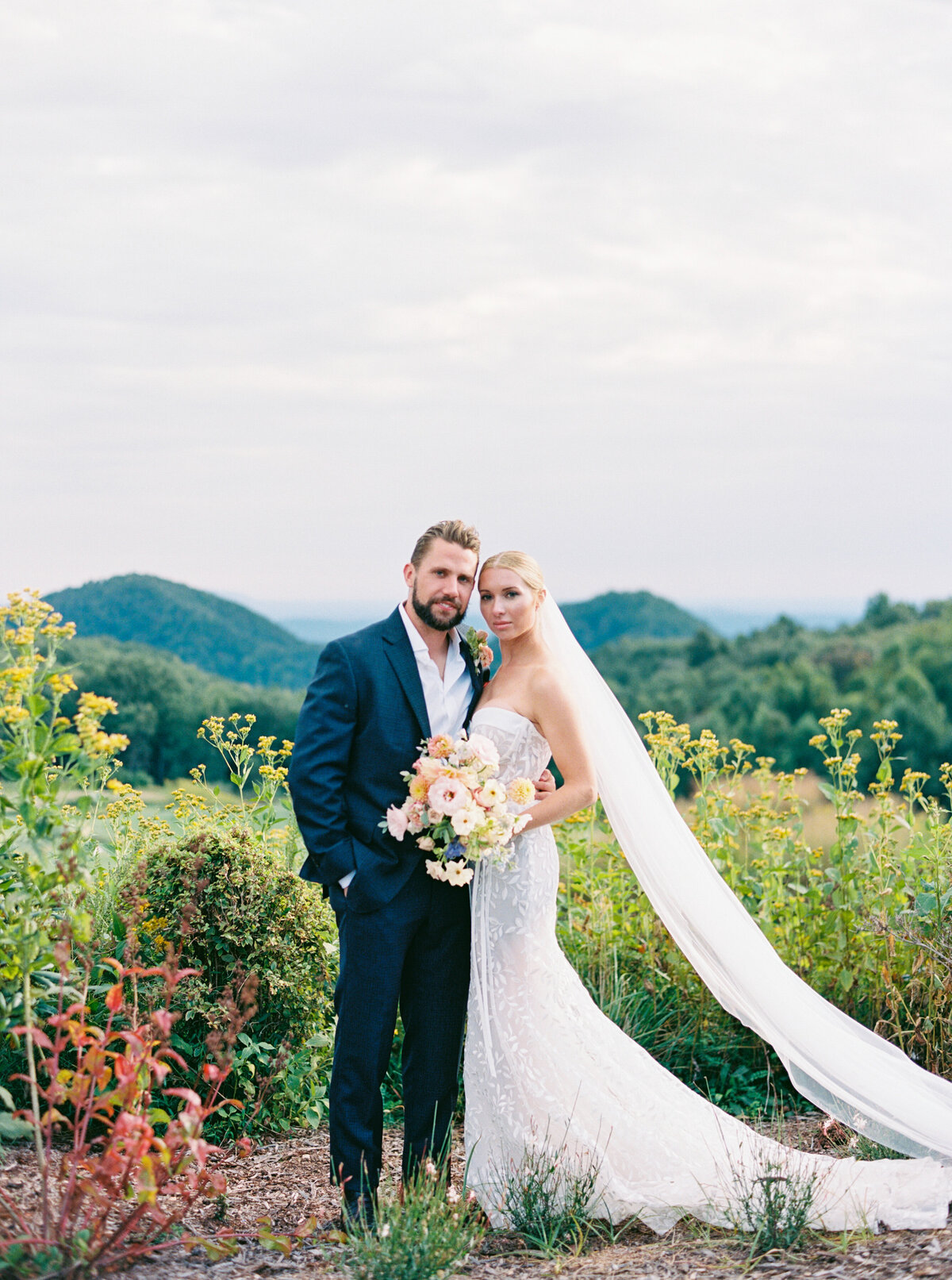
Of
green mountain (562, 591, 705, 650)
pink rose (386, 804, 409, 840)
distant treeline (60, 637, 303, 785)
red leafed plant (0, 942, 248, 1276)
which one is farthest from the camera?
green mountain (562, 591, 705, 650)

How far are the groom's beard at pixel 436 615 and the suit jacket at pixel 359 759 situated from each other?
111mm

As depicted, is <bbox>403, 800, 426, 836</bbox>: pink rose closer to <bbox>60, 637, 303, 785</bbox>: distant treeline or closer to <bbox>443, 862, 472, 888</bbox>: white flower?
<bbox>443, 862, 472, 888</bbox>: white flower

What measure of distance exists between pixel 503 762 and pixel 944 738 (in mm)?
26062

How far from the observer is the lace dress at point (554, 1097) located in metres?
4.07

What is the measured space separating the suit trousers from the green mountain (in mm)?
30057

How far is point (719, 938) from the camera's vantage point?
4.65 meters

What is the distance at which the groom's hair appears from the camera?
4.11 metres

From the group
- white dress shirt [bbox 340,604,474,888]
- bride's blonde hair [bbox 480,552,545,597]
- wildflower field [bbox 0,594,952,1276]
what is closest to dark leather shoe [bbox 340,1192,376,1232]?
wildflower field [bbox 0,594,952,1276]

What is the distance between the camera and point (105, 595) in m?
16.7

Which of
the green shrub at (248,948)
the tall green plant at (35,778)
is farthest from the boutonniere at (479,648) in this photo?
the tall green plant at (35,778)

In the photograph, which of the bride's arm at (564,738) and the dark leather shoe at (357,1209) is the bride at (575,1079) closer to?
the bride's arm at (564,738)

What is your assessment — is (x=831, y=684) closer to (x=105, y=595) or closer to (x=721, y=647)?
(x=721, y=647)

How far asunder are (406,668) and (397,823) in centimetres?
58

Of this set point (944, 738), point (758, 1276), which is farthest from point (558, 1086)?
point (944, 738)
